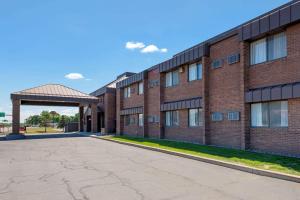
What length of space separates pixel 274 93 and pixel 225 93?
390cm

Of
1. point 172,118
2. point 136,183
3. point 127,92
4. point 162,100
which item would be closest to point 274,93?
point 136,183

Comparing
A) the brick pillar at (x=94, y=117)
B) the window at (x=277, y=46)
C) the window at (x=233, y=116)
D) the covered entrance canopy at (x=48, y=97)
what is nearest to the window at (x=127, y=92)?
the covered entrance canopy at (x=48, y=97)

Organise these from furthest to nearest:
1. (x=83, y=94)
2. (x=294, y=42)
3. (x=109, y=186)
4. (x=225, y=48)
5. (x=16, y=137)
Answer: (x=83, y=94)
(x=16, y=137)
(x=225, y=48)
(x=294, y=42)
(x=109, y=186)

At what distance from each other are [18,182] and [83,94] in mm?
28605

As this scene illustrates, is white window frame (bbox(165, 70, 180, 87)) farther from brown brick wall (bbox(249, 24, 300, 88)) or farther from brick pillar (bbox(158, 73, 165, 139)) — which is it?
brown brick wall (bbox(249, 24, 300, 88))

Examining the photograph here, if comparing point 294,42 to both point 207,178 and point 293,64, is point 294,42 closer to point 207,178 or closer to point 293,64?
point 293,64

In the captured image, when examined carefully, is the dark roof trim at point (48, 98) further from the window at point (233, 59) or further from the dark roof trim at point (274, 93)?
the dark roof trim at point (274, 93)

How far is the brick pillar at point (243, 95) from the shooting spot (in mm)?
14453

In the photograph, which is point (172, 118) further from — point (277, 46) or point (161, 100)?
point (277, 46)

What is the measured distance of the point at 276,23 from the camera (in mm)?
12680

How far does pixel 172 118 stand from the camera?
22781mm

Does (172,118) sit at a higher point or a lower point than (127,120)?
higher

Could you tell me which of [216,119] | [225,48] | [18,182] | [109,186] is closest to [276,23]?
[225,48]

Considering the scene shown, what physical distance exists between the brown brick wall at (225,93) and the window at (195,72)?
149 cm
